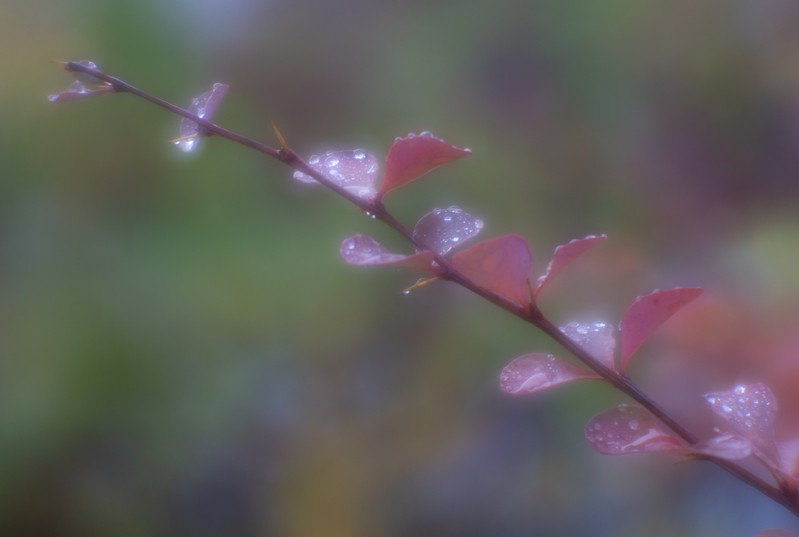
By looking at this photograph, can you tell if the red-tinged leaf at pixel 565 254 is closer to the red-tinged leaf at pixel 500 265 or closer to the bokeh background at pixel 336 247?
the red-tinged leaf at pixel 500 265

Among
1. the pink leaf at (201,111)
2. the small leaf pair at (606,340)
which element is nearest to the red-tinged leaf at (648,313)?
the small leaf pair at (606,340)

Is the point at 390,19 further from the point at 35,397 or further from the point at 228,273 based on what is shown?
the point at 35,397

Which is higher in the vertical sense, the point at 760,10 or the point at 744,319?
the point at 760,10

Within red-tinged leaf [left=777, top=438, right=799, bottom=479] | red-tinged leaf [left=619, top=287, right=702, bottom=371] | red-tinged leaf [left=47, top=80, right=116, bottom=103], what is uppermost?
red-tinged leaf [left=47, top=80, right=116, bottom=103]

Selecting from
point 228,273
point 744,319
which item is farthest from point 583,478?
point 228,273

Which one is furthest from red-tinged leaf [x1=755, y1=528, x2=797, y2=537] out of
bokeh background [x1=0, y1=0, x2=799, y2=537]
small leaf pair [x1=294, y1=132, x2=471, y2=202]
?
bokeh background [x1=0, y1=0, x2=799, y2=537]

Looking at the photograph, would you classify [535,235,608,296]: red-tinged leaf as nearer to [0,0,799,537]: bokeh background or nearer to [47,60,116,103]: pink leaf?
[47,60,116,103]: pink leaf

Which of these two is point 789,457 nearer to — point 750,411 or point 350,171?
point 750,411

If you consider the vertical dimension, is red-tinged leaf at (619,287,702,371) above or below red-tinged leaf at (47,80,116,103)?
below

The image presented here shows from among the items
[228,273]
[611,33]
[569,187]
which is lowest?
[228,273]
